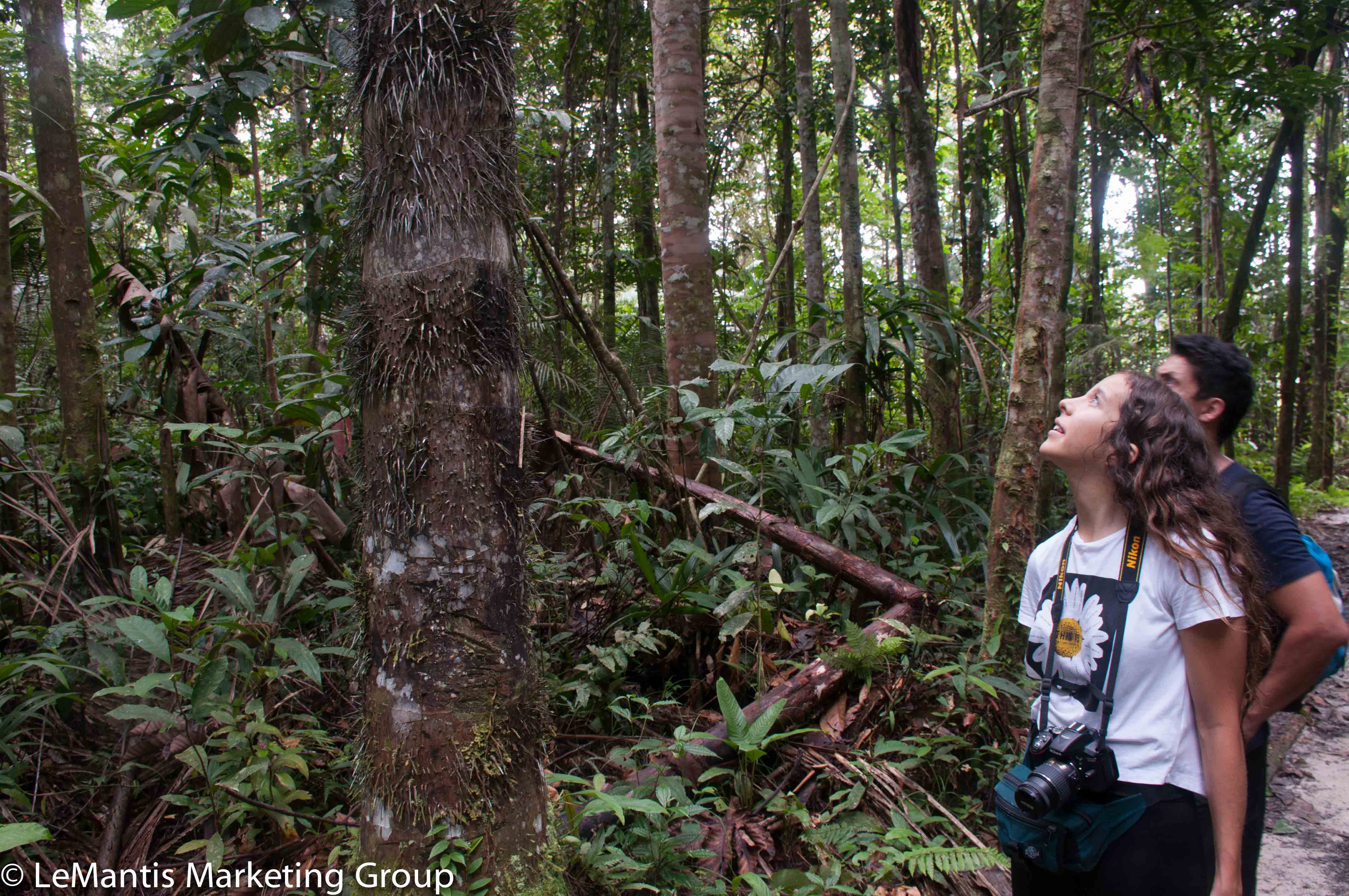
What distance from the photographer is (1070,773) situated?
162cm

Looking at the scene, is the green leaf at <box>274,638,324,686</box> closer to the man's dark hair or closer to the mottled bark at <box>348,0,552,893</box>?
the mottled bark at <box>348,0,552,893</box>

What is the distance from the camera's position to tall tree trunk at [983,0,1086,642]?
3379 millimetres

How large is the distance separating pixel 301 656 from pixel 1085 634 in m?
2.35

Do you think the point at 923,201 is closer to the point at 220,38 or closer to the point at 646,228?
the point at 646,228

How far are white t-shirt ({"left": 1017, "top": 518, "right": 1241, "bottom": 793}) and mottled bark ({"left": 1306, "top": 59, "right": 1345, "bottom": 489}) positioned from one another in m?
14.6

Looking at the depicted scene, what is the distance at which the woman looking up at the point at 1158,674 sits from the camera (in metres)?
1.58

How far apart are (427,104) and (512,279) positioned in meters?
0.46

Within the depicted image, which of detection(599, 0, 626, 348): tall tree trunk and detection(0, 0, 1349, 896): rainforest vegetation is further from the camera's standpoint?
detection(599, 0, 626, 348): tall tree trunk

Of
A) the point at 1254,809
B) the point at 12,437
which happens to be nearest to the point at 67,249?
the point at 12,437

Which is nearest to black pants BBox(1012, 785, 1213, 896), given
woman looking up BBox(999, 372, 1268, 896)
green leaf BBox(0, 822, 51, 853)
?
woman looking up BBox(999, 372, 1268, 896)

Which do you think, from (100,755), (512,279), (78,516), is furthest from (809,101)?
(100,755)

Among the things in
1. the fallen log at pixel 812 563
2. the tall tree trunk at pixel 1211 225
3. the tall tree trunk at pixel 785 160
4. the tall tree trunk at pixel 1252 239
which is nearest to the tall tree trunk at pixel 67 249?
the fallen log at pixel 812 563

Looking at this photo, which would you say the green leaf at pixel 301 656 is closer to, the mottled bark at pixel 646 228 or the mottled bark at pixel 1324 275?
the mottled bark at pixel 646 228

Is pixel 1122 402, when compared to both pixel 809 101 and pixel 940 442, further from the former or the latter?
pixel 809 101
